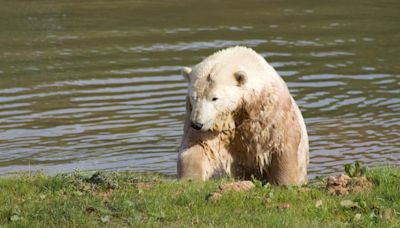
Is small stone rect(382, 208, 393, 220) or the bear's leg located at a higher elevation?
small stone rect(382, 208, 393, 220)

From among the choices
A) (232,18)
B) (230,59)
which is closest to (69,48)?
(232,18)

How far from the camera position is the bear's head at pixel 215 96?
10.0 metres

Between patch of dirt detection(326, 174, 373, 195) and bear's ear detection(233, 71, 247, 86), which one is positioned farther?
bear's ear detection(233, 71, 247, 86)

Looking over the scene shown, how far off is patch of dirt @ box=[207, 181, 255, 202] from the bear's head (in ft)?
4.10

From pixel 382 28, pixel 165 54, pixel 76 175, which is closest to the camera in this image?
pixel 76 175

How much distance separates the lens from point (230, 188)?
28.3 feet

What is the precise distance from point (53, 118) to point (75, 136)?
1037 millimetres

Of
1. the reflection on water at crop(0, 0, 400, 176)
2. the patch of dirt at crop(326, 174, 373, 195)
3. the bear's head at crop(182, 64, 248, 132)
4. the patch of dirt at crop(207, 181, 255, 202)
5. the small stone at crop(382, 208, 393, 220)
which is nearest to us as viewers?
the small stone at crop(382, 208, 393, 220)

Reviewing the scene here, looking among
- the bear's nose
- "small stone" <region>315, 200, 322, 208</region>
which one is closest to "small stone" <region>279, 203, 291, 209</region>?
"small stone" <region>315, 200, 322, 208</region>

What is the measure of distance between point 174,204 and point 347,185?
1548 mm

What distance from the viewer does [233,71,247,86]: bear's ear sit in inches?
399

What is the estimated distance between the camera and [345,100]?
54.2 feet

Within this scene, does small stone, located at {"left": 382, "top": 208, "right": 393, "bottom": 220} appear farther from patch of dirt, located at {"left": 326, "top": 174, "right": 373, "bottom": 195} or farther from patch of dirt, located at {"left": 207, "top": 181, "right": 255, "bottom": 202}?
patch of dirt, located at {"left": 207, "top": 181, "right": 255, "bottom": 202}

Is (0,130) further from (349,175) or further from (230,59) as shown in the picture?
(349,175)
